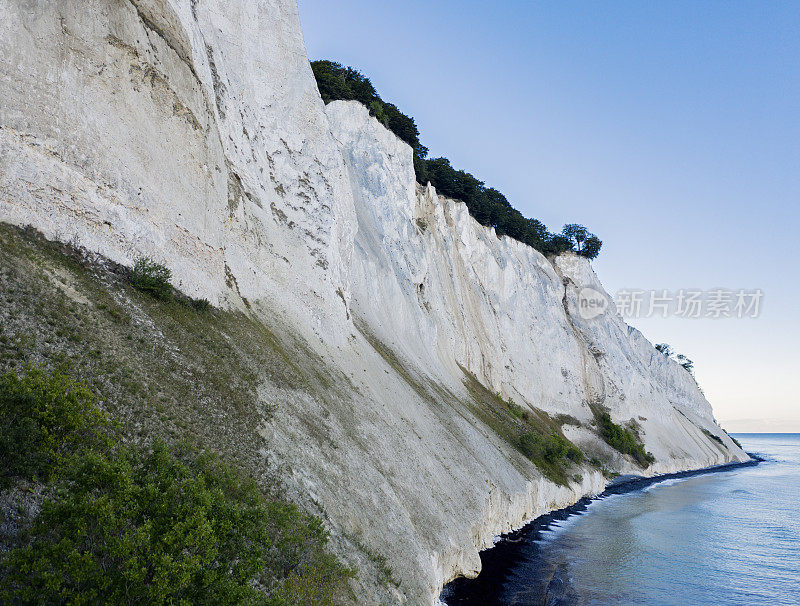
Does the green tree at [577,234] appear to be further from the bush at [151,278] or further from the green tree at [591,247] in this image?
the bush at [151,278]

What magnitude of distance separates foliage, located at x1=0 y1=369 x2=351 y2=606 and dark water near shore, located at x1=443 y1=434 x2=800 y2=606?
581 inches

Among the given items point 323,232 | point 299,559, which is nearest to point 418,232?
point 323,232

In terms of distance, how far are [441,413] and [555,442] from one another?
1876 cm

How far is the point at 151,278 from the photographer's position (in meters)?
17.5

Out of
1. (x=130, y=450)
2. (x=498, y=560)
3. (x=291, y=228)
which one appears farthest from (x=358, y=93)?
(x=130, y=450)

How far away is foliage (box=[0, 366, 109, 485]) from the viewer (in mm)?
8609

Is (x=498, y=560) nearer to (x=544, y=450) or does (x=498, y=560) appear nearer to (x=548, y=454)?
(x=544, y=450)

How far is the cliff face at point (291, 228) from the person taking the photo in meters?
16.0

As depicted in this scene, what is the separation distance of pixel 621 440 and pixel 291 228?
187 ft

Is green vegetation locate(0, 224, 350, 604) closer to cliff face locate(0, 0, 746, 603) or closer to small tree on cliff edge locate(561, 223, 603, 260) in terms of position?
cliff face locate(0, 0, 746, 603)

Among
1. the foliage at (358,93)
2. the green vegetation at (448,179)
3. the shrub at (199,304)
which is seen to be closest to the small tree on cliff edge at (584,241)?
the green vegetation at (448,179)

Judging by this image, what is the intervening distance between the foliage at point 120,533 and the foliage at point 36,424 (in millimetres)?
29

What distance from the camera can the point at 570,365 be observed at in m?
72.8

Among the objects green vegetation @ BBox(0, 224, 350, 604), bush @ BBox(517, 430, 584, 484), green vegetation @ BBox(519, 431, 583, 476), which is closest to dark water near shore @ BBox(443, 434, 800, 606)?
bush @ BBox(517, 430, 584, 484)
